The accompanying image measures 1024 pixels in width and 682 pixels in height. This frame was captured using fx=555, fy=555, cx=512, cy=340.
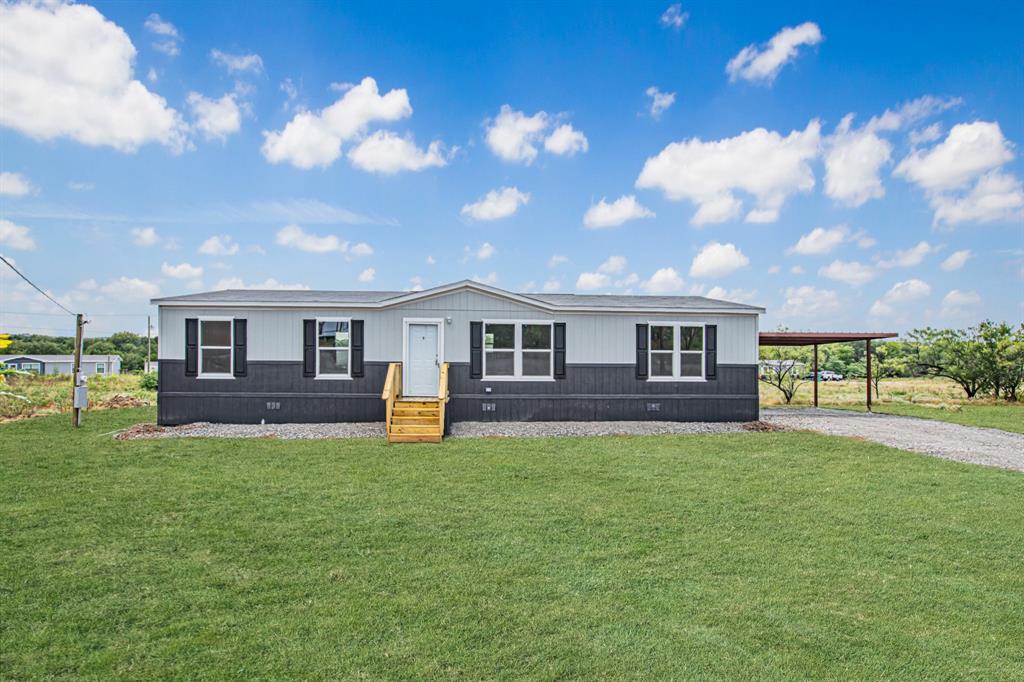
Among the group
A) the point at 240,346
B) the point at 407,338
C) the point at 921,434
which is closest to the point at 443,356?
the point at 407,338

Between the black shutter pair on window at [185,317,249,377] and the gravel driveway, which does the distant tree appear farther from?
the black shutter pair on window at [185,317,249,377]

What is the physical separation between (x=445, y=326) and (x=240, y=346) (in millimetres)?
4877

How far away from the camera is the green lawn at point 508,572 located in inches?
129

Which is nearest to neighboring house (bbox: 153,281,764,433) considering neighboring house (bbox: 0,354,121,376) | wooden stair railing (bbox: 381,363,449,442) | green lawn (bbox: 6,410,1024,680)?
wooden stair railing (bbox: 381,363,449,442)

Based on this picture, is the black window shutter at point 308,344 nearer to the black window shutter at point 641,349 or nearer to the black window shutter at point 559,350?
the black window shutter at point 559,350

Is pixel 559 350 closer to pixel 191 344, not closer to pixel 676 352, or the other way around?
pixel 676 352

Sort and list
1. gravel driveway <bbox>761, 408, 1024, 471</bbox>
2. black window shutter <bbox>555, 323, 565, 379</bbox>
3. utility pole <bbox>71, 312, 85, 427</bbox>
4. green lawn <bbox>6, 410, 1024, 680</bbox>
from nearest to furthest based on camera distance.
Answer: green lawn <bbox>6, 410, 1024, 680</bbox>, gravel driveway <bbox>761, 408, 1024, 471</bbox>, utility pole <bbox>71, 312, 85, 427</bbox>, black window shutter <bbox>555, 323, 565, 379</bbox>

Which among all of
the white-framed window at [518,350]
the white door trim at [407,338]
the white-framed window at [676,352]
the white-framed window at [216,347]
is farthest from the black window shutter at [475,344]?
the white-framed window at [216,347]

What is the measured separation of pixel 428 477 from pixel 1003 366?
2414cm

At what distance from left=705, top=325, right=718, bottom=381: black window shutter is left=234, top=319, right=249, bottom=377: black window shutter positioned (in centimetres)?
1132

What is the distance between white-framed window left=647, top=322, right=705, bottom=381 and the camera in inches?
554

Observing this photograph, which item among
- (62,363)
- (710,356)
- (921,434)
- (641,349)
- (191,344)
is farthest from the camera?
(62,363)

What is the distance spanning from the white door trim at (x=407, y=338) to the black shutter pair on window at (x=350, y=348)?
962 millimetres

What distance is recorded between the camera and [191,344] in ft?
43.2
